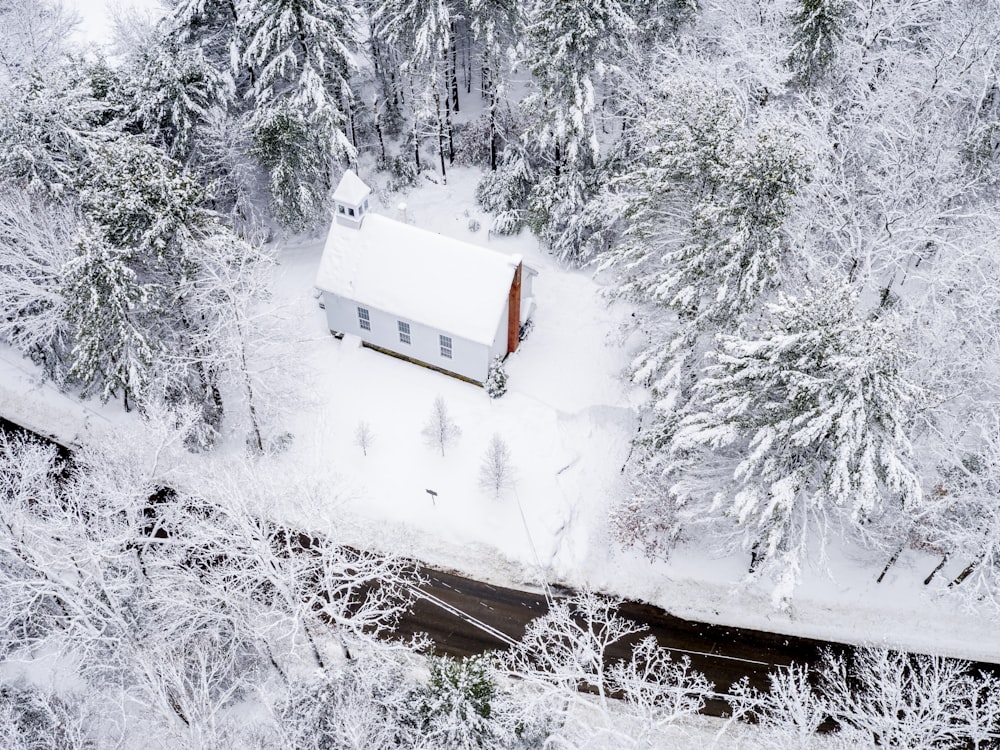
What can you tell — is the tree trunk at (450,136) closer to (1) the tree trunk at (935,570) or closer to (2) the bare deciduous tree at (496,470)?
(2) the bare deciduous tree at (496,470)

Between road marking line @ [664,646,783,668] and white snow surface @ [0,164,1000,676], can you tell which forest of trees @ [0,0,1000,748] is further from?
white snow surface @ [0,164,1000,676]

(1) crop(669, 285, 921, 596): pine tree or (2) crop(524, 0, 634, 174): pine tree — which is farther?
(2) crop(524, 0, 634, 174): pine tree

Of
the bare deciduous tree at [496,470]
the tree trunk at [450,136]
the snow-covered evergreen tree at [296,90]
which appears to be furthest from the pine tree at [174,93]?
the bare deciduous tree at [496,470]

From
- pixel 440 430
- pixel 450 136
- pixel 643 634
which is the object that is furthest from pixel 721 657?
pixel 450 136

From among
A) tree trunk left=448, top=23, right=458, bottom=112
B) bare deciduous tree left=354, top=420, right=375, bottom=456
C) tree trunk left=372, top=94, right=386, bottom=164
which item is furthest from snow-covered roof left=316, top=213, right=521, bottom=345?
tree trunk left=448, top=23, right=458, bottom=112

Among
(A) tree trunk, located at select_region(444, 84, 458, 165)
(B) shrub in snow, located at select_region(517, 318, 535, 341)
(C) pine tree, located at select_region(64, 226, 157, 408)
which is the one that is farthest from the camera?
(A) tree trunk, located at select_region(444, 84, 458, 165)

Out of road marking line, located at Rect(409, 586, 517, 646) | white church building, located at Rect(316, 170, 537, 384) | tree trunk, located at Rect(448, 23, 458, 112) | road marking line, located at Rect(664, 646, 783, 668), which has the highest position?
tree trunk, located at Rect(448, 23, 458, 112)

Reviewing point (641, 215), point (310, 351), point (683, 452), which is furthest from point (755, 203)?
point (310, 351)
